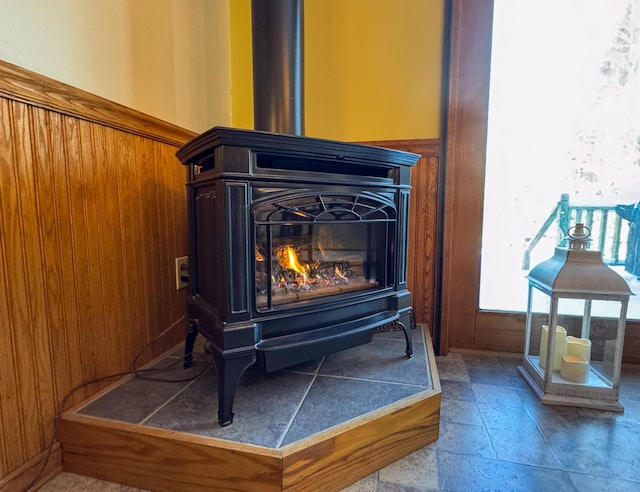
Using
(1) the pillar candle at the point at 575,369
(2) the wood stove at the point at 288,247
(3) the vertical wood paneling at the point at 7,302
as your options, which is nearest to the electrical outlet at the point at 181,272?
(2) the wood stove at the point at 288,247

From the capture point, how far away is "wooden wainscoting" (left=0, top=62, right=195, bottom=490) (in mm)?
876

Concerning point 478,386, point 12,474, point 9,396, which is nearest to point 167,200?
point 9,396

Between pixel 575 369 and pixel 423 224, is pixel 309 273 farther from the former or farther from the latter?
pixel 575 369

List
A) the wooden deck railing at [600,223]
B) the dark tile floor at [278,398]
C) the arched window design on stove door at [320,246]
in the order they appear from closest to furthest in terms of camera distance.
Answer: the dark tile floor at [278,398] < the arched window design on stove door at [320,246] < the wooden deck railing at [600,223]

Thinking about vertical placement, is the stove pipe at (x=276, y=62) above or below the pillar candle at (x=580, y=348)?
above

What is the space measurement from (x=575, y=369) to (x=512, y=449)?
1.63ft

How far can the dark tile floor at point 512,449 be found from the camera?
3.17 feet

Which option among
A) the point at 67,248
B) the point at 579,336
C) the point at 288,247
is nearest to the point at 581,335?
the point at 579,336

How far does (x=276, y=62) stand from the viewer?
1346 mm

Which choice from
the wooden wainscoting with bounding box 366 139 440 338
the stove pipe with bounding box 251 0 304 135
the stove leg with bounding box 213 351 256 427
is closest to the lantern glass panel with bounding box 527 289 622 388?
the wooden wainscoting with bounding box 366 139 440 338

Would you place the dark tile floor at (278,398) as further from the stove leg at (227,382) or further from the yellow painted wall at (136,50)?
the yellow painted wall at (136,50)

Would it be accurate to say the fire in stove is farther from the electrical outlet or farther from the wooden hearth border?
the electrical outlet

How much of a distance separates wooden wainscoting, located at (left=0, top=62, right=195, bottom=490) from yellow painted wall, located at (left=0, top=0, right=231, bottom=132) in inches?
2.6

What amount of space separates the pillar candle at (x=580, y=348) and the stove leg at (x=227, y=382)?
4.41 ft
